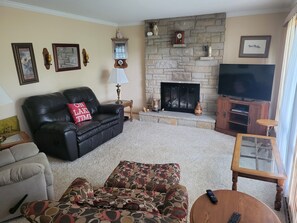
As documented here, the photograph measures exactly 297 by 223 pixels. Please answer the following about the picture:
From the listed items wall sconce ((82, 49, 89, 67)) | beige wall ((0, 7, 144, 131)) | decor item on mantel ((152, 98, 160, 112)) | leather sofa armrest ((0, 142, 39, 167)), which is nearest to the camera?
leather sofa armrest ((0, 142, 39, 167))

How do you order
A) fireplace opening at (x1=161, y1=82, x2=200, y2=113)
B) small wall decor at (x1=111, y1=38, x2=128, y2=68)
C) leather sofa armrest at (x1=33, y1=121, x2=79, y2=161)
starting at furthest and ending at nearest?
small wall decor at (x1=111, y1=38, x2=128, y2=68), fireplace opening at (x1=161, y1=82, x2=200, y2=113), leather sofa armrest at (x1=33, y1=121, x2=79, y2=161)

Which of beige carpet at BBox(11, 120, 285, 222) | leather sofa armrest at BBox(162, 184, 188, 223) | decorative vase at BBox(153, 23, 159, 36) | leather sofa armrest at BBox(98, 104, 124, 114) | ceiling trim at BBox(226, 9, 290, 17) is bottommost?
beige carpet at BBox(11, 120, 285, 222)

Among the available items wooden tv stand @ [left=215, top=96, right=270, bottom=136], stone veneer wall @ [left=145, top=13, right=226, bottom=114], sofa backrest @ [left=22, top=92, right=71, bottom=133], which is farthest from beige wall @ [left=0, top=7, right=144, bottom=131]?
wooden tv stand @ [left=215, top=96, right=270, bottom=136]

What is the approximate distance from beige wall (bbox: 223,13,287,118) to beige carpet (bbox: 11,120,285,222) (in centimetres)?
160

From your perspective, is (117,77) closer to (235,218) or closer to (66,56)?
(66,56)

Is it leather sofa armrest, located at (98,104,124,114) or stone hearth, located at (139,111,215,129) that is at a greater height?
leather sofa armrest, located at (98,104,124,114)

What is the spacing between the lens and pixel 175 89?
5051mm

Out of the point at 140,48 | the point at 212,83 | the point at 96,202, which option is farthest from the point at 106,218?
the point at 140,48

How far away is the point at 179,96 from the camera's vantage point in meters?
5.04

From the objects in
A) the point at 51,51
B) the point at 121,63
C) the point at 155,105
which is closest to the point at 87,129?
the point at 51,51

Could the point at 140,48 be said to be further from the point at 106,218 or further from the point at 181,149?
the point at 106,218

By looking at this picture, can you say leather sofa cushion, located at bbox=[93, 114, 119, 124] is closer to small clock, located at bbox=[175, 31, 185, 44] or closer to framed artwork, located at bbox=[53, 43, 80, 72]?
framed artwork, located at bbox=[53, 43, 80, 72]

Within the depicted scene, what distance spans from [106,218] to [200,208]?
80cm

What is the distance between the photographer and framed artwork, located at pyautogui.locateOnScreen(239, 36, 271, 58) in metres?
3.97
